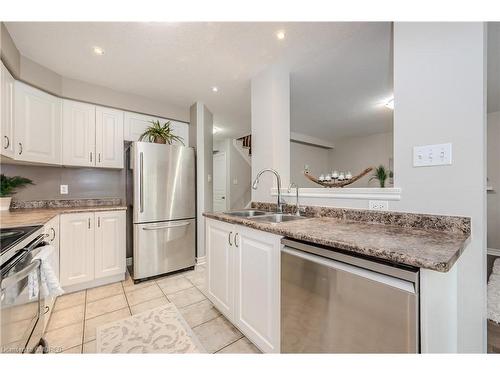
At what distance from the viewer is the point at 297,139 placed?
4.86 meters

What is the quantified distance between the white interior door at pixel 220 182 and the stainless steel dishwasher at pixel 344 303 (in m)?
4.16

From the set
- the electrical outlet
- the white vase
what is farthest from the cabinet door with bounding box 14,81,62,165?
the electrical outlet

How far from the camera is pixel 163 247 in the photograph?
99.0 inches

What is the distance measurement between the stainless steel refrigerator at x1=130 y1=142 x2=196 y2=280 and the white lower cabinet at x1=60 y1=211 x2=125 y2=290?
204mm

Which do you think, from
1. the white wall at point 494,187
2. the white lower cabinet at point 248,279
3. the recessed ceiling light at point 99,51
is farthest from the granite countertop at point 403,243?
the white wall at point 494,187

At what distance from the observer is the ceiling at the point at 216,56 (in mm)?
1601

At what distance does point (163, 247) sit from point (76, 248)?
2.77 ft

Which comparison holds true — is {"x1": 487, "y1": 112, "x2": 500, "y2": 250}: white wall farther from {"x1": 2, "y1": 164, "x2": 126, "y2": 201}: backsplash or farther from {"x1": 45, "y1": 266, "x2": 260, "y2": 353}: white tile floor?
{"x1": 2, "y1": 164, "x2": 126, "y2": 201}: backsplash

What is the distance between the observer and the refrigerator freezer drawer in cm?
237

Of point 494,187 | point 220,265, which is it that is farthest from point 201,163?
point 494,187

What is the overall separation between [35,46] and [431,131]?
10.2 feet

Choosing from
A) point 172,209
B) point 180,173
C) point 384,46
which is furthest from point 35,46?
point 384,46
